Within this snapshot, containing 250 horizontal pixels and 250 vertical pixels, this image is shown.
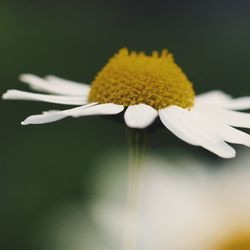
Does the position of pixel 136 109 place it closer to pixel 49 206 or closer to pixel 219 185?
pixel 219 185

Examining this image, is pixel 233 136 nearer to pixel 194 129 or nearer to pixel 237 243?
pixel 194 129

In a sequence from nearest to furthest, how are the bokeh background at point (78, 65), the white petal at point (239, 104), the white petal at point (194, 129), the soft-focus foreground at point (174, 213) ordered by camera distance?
the white petal at point (194, 129) → the soft-focus foreground at point (174, 213) → the white petal at point (239, 104) → the bokeh background at point (78, 65)

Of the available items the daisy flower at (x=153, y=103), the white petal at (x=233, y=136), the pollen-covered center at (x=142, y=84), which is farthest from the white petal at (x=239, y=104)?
the white petal at (x=233, y=136)

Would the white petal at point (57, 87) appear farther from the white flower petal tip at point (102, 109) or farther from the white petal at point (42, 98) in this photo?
the white flower petal tip at point (102, 109)

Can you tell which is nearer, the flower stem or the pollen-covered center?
the flower stem

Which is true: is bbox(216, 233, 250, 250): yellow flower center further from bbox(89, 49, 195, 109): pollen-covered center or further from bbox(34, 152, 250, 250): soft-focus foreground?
bbox(89, 49, 195, 109): pollen-covered center

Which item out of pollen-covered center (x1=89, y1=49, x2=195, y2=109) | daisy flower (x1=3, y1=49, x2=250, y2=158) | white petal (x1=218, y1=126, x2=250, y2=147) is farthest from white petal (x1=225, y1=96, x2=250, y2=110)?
white petal (x1=218, y1=126, x2=250, y2=147)

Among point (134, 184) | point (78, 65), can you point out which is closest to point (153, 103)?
point (134, 184)
